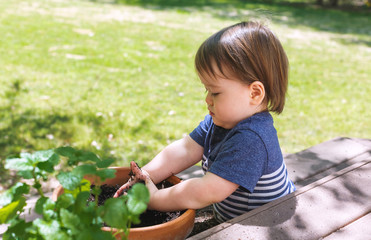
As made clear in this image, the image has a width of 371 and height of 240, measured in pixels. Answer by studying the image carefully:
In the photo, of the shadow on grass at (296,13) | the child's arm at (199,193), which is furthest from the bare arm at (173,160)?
the shadow on grass at (296,13)

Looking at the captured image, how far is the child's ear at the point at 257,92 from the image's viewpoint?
6.04ft

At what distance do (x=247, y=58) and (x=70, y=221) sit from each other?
1.12 meters

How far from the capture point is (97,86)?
5.42 meters

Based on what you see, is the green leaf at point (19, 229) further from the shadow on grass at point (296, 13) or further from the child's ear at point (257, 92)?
the shadow on grass at point (296, 13)

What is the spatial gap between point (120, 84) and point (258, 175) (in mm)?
4120

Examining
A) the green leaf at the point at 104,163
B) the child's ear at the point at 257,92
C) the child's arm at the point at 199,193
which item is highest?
the child's ear at the point at 257,92

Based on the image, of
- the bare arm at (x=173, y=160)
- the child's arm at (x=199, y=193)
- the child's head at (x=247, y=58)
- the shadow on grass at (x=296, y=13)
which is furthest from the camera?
the shadow on grass at (x=296, y=13)

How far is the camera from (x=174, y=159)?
2219 mm

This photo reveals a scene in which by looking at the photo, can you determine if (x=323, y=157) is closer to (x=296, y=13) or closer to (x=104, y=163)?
(x=104, y=163)

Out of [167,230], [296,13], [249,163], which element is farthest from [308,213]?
[296,13]

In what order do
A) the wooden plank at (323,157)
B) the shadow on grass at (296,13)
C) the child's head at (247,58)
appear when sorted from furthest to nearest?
the shadow on grass at (296,13) < the wooden plank at (323,157) < the child's head at (247,58)

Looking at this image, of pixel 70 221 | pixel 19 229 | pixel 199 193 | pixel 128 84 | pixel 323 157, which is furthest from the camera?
pixel 128 84

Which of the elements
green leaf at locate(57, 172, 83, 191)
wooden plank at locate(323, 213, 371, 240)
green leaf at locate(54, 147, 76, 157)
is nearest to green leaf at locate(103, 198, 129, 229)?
green leaf at locate(57, 172, 83, 191)

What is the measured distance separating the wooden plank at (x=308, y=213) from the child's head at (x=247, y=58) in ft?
1.65
